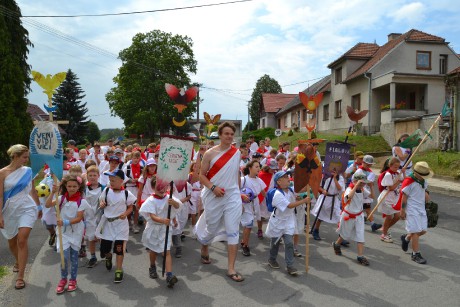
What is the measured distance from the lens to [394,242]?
22.5ft

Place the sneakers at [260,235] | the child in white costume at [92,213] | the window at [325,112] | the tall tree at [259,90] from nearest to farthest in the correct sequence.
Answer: the child in white costume at [92,213]
the sneakers at [260,235]
the window at [325,112]
the tall tree at [259,90]

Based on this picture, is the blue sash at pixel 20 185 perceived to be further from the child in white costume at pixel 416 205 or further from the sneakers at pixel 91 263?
the child in white costume at pixel 416 205

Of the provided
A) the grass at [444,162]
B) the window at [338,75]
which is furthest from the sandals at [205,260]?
the window at [338,75]

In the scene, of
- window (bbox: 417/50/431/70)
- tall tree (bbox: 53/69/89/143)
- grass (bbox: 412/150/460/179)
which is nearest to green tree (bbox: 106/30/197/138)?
tall tree (bbox: 53/69/89/143)

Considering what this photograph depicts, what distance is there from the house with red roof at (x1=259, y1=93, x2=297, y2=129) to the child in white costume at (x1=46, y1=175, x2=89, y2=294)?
146ft

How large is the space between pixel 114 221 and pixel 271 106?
149ft

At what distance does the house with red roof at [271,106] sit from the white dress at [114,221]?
1742 inches

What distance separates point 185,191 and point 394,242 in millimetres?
3931

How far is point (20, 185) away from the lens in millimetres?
4906

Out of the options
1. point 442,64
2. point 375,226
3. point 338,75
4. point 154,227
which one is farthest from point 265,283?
point 338,75

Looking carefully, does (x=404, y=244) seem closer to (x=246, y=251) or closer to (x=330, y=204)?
(x=330, y=204)

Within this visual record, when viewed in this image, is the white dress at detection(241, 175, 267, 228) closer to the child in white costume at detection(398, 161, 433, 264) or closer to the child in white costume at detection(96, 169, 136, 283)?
the child in white costume at detection(96, 169, 136, 283)

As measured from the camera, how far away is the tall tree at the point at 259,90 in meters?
61.0

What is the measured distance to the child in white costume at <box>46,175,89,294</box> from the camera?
15.5 ft
